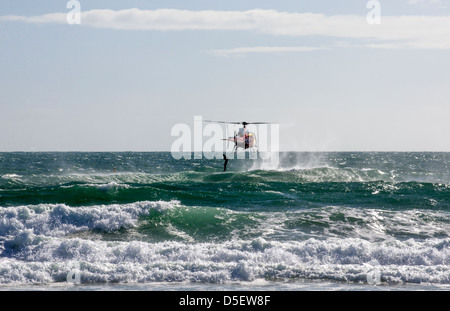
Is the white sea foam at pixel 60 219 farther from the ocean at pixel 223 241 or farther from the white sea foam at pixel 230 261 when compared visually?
the white sea foam at pixel 230 261

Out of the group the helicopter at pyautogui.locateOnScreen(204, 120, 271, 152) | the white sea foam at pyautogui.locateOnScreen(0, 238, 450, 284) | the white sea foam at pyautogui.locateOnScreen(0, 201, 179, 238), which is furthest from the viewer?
the helicopter at pyautogui.locateOnScreen(204, 120, 271, 152)

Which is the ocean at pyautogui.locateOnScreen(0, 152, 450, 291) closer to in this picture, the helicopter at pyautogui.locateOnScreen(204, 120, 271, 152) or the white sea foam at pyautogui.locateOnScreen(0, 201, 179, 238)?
the white sea foam at pyautogui.locateOnScreen(0, 201, 179, 238)

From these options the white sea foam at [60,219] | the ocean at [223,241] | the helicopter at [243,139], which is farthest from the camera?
the helicopter at [243,139]

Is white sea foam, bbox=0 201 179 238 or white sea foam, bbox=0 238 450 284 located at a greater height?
white sea foam, bbox=0 201 179 238

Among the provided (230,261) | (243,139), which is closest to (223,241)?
(230,261)

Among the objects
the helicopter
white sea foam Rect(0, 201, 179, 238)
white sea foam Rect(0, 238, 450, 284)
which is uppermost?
the helicopter

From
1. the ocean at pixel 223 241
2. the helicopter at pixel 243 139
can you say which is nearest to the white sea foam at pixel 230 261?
the ocean at pixel 223 241

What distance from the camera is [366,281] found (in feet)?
44.4

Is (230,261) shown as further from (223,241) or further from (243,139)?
(243,139)

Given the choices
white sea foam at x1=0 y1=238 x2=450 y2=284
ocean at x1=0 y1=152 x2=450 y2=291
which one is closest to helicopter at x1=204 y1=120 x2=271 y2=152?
ocean at x1=0 y1=152 x2=450 y2=291

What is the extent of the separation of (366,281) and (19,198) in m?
18.7

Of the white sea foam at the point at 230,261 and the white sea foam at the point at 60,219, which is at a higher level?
the white sea foam at the point at 60,219
